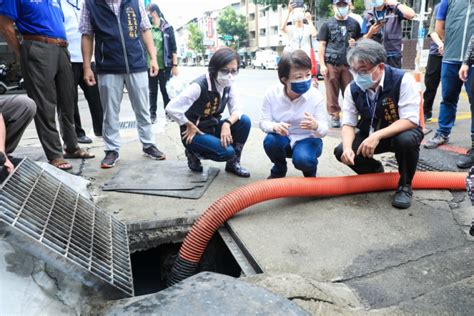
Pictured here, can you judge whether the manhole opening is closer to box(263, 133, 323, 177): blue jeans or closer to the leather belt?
box(263, 133, 323, 177): blue jeans

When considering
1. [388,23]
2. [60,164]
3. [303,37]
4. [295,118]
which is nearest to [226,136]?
[295,118]

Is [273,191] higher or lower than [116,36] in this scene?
lower

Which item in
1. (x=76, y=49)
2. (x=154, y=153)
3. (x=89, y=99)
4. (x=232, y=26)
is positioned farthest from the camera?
(x=232, y=26)

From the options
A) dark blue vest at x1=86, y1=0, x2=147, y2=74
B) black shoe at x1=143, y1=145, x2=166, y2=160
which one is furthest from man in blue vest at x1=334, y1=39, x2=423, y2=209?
dark blue vest at x1=86, y1=0, x2=147, y2=74

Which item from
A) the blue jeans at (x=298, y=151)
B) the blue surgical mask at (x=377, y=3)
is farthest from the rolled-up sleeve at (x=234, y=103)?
the blue surgical mask at (x=377, y=3)

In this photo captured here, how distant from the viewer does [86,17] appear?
3375 millimetres

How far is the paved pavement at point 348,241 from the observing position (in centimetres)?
165

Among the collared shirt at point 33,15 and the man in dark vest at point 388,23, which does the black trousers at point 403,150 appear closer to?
the man in dark vest at point 388,23

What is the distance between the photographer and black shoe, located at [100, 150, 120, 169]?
11.6ft

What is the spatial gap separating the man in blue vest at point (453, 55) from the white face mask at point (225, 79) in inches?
84.9

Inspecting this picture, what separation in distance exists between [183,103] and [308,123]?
0.99 metres

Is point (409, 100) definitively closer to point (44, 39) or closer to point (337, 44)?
point (337, 44)

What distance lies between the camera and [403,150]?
8.10ft

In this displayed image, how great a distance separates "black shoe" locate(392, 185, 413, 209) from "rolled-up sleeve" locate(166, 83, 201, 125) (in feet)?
5.39
